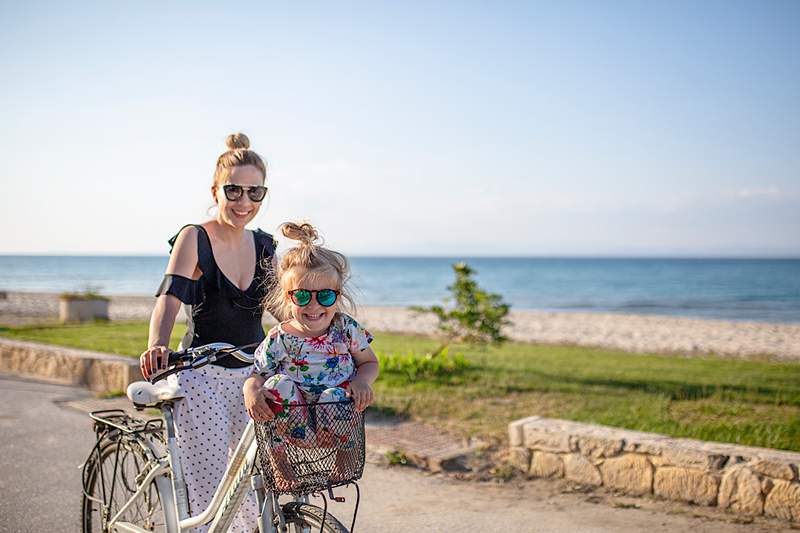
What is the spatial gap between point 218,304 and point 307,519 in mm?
1157

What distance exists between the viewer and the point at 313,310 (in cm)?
249

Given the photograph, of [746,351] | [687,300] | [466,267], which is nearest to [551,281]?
[687,300]

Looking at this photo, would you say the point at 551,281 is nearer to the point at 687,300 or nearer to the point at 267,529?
the point at 687,300

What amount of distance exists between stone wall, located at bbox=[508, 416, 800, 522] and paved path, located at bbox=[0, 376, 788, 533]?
141 mm

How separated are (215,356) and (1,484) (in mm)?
3463

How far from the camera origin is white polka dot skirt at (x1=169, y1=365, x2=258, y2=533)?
3.11m

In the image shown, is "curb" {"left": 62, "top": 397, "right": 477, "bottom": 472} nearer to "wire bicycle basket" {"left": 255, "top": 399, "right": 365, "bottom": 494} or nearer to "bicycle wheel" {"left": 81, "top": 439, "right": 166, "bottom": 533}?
"bicycle wheel" {"left": 81, "top": 439, "right": 166, "bottom": 533}

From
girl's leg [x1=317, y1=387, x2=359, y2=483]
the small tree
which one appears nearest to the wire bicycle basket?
girl's leg [x1=317, y1=387, x2=359, y2=483]

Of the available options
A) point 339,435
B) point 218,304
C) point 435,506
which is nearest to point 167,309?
point 218,304

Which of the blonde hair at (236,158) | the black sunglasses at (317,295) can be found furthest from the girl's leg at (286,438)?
the blonde hair at (236,158)

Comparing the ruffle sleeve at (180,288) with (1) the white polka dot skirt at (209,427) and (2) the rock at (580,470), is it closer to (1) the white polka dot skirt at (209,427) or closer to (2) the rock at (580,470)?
(1) the white polka dot skirt at (209,427)

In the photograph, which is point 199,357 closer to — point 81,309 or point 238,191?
point 238,191

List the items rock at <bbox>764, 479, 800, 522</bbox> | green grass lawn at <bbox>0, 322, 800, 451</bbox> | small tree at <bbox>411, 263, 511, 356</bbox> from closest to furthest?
rock at <bbox>764, 479, 800, 522</bbox> → green grass lawn at <bbox>0, 322, 800, 451</bbox> → small tree at <bbox>411, 263, 511, 356</bbox>

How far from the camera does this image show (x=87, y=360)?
9117mm
